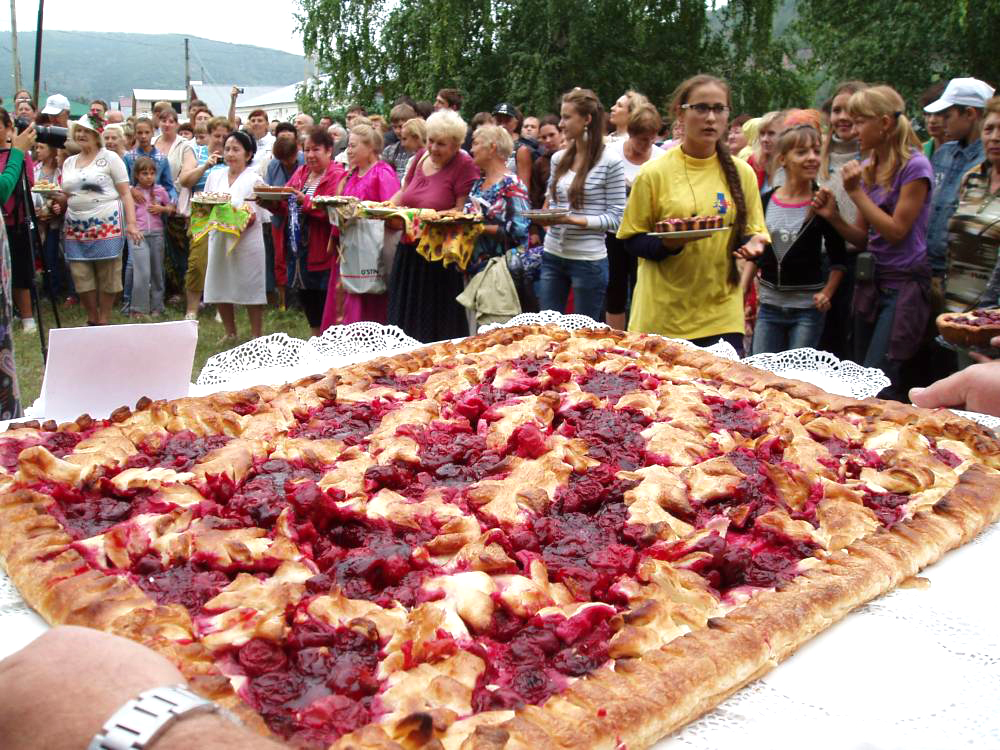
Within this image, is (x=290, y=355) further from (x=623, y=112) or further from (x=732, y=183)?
(x=623, y=112)

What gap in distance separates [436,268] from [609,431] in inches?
147

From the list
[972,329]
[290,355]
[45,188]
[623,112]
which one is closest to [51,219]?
[45,188]

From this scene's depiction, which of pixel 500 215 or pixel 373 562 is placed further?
pixel 500 215

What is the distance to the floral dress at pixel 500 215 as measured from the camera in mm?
6168

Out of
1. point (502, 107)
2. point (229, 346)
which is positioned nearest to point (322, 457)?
point (229, 346)

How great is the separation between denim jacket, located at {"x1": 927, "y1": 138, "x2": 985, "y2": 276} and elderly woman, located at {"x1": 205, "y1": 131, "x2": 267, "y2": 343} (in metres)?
5.31

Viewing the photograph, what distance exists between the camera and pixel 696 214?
13.7 ft

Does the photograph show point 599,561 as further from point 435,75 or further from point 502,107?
point 435,75

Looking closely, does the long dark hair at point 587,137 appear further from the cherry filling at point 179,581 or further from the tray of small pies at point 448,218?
the cherry filling at point 179,581

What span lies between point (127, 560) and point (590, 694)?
109 cm

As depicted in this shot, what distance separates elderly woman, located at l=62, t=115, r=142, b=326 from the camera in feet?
27.3

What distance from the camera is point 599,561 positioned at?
79.9 inches

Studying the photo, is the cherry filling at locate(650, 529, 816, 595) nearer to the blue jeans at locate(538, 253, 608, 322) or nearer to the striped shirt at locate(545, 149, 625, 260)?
the striped shirt at locate(545, 149, 625, 260)

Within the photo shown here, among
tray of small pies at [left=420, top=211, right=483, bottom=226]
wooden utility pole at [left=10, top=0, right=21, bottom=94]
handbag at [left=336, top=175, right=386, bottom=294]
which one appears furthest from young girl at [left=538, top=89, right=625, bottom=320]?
wooden utility pole at [left=10, top=0, right=21, bottom=94]
